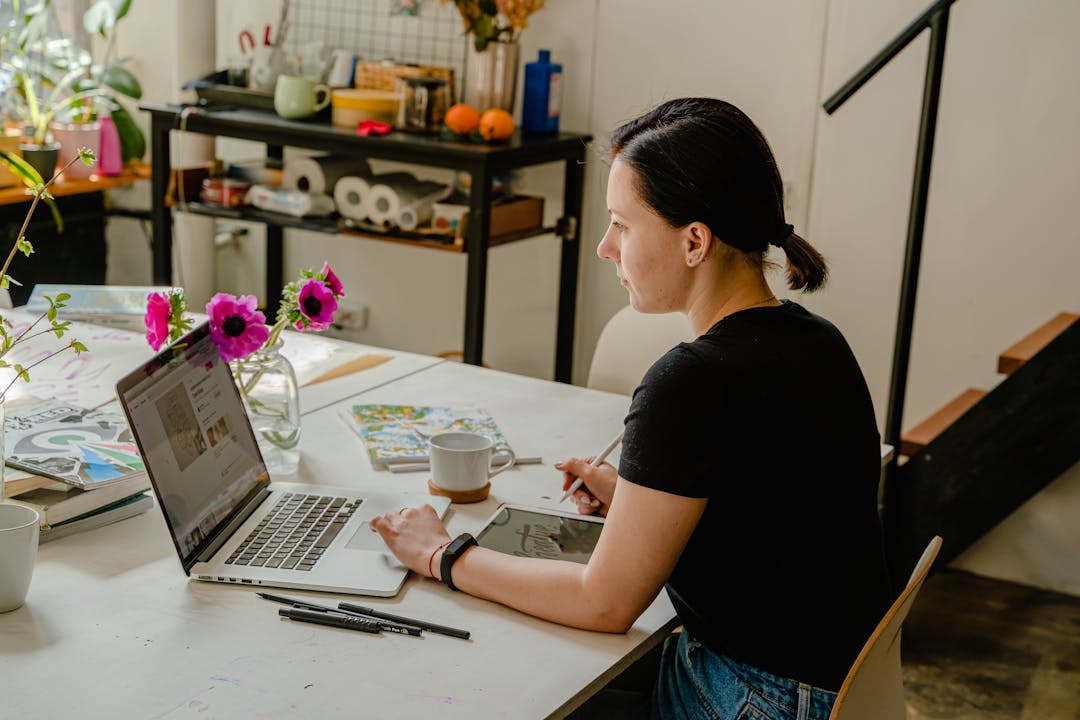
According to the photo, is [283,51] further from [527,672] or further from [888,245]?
[527,672]

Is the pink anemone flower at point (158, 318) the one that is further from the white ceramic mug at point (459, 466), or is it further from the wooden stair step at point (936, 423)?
the wooden stair step at point (936, 423)

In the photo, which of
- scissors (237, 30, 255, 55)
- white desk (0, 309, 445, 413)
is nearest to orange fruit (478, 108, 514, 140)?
white desk (0, 309, 445, 413)

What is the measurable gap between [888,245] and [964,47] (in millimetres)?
552

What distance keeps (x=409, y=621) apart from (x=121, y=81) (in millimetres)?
3278

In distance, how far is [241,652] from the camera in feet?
4.13

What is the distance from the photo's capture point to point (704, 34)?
3.51m

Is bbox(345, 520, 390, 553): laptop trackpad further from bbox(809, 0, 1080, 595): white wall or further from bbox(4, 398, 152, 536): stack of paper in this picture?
bbox(809, 0, 1080, 595): white wall

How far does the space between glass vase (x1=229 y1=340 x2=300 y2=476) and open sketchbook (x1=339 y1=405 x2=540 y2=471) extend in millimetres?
130

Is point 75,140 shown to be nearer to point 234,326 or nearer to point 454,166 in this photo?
point 454,166

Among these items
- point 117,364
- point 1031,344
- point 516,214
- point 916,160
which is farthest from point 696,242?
point 516,214

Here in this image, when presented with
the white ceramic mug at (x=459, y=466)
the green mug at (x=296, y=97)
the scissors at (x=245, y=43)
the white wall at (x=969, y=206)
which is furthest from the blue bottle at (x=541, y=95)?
the white ceramic mug at (x=459, y=466)

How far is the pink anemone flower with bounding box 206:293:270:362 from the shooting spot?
161 cm

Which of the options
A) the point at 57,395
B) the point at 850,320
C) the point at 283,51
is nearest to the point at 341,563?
the point at 57,395

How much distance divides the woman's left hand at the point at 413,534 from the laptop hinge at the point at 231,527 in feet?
0.59
